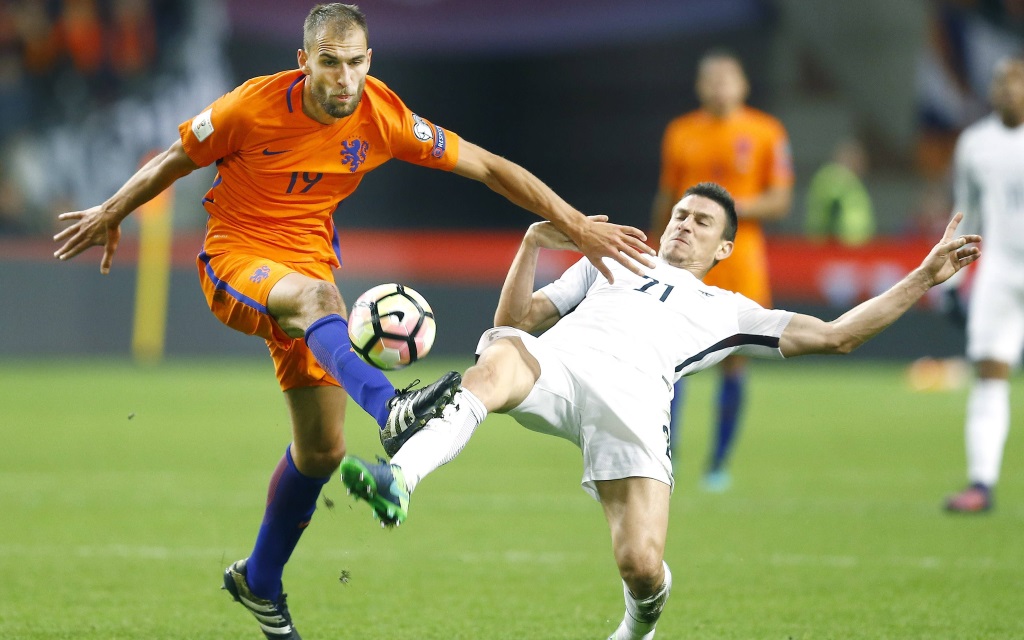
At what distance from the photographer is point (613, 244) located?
4668 mm

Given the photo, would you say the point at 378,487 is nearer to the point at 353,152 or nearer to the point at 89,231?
the point at 353,152

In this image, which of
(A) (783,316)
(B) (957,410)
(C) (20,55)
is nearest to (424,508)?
(A) (783,316)

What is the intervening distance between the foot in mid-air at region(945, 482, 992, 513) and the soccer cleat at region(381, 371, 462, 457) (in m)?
4.59

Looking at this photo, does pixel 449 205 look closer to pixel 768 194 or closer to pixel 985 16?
pixel 985 16

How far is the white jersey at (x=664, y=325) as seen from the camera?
464 cm

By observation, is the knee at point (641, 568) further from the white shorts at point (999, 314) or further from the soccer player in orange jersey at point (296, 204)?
the white shorts at point (999, 314)

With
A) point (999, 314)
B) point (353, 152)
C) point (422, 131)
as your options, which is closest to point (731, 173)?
point (999, 314)

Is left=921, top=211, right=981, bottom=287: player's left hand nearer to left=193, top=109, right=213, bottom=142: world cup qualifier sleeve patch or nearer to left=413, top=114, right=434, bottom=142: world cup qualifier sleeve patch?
left=413, top=114, right=434, bottom=142: world cup qualifier sleeve patch

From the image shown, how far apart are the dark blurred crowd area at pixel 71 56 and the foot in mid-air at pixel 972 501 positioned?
14575 millimetres

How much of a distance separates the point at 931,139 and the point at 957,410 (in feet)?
26.5

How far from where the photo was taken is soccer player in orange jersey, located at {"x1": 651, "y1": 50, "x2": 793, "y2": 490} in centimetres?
872

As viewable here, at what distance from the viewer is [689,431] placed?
11.5 metres

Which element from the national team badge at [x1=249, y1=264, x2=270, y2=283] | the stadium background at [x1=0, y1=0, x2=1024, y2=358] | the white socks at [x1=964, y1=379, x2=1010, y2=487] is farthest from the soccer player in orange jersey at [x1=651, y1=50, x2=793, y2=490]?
the stadium background at [x1=0, y1=0, x2=1024, y2=358]

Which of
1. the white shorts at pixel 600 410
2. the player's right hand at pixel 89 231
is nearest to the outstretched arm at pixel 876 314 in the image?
the white shorts at pixel 600 410
